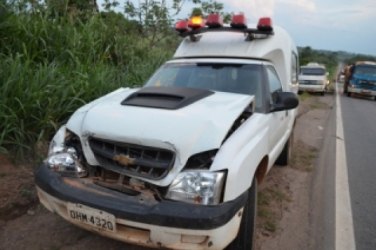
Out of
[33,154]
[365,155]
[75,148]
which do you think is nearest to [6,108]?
[33,154]

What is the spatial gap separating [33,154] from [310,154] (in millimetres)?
4560

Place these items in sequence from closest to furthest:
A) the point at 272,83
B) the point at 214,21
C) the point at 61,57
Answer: the point at 272,83 < the point at 214,21 < the point at 61,57

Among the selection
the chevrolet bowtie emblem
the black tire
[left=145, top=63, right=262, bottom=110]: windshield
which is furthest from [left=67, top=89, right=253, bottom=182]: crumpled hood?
[left=145, top=63, right=262, bottom=110]: windshield

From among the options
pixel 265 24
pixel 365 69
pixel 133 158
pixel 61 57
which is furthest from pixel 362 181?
pixel 365 69

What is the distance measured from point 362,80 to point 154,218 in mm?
23398

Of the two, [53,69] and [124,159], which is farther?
[53,69]

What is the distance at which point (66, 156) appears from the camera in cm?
297

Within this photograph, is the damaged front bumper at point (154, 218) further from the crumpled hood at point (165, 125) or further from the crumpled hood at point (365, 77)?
the crumpled hood at point (365, 77)

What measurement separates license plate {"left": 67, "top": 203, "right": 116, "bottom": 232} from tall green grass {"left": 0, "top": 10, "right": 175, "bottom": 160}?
6.65ft

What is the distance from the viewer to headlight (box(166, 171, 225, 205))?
98.4 inches

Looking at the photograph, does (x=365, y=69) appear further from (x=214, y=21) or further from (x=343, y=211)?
(x=343, y=211)

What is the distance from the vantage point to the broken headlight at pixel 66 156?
2924mm

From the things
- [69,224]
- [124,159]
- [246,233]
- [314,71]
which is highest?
[124,159]

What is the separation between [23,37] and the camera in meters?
6.16
